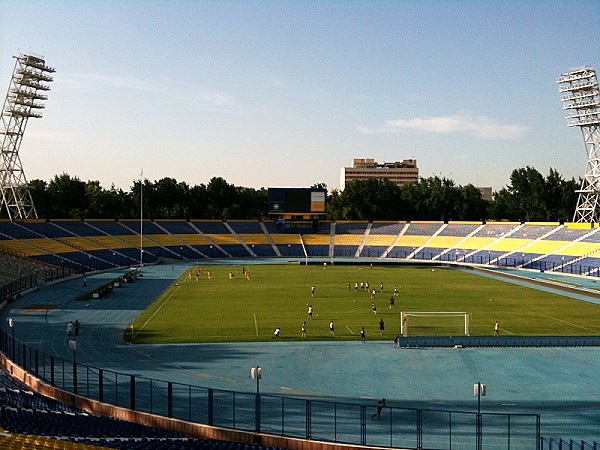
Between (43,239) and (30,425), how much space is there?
66.5 meters

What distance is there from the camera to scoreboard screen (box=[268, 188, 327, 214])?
103938mm

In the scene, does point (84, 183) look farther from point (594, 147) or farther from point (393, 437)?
point (393, 437)

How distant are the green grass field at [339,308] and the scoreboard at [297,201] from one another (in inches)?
1235

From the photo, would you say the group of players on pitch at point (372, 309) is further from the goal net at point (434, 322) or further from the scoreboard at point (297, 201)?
the scoreboard at point (297, 201)

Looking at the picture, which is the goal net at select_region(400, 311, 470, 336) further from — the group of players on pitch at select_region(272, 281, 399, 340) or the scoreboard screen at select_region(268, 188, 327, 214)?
the scoreboard screen at select_region(268, 188, 327, 214)

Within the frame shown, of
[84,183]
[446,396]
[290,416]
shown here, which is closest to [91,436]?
[290,416]

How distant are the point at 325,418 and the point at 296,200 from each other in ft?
276

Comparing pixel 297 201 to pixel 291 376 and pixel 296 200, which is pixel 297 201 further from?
pixel 291 376

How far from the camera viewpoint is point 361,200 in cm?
13050

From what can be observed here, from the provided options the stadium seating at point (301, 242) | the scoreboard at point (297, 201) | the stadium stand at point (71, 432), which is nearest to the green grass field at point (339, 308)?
the stadium stand at point (71, 432)

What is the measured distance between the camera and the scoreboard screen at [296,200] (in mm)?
103938

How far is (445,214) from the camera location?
13225 centimetres

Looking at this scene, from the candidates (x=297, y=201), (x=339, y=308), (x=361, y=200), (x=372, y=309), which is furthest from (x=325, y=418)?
(x=361, y=200)

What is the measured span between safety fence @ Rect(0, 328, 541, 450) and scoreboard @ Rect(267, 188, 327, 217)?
79645 millimetres
